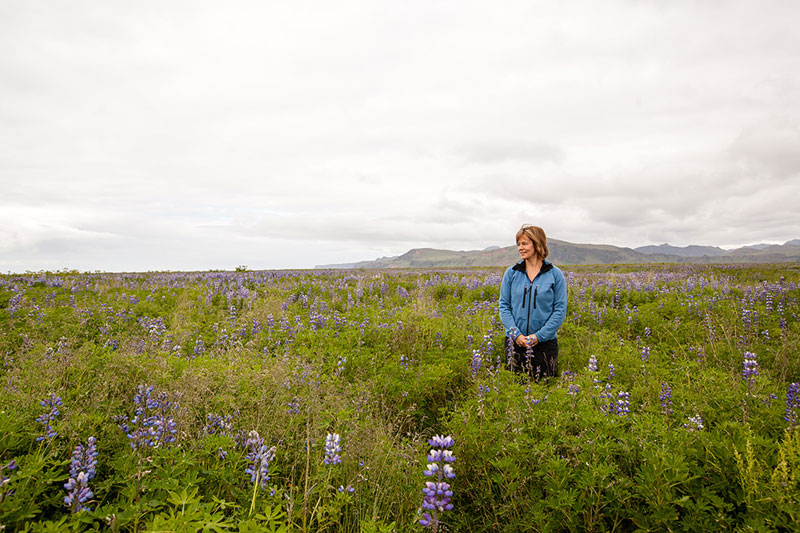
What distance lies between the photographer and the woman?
538cm

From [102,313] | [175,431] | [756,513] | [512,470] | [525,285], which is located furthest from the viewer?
[102,313]

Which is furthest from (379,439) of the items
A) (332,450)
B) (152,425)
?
(152,425)

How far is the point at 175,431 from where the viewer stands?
3.12 m

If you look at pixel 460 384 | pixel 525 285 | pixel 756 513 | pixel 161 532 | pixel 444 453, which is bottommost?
pixel 460 384

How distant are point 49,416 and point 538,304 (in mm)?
5796

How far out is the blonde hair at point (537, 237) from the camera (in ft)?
18.3

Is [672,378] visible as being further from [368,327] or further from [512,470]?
[368,327]

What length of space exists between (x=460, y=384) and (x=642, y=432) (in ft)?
10.2

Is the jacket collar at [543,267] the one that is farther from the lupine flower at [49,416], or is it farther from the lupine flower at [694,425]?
the lupine flower at [49,416]

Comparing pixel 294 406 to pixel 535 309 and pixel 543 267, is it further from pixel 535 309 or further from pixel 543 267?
pixel 543 267

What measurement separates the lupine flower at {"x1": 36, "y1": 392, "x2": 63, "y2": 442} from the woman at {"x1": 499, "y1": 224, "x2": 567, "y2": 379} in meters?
5.04

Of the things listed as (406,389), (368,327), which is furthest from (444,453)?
(368,327)

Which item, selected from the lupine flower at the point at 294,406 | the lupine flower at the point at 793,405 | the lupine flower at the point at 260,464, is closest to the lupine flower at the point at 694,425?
the lupine flower at the point at 793,405

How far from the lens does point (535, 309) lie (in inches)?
218
